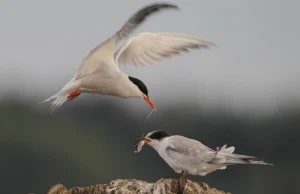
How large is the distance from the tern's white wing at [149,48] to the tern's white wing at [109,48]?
0.51m

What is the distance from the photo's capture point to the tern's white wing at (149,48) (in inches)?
582

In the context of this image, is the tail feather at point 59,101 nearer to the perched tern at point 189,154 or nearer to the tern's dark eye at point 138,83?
the tern's dark eye at point 138,83

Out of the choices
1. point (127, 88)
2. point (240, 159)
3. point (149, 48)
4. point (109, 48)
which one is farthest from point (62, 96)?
point (240, 159)

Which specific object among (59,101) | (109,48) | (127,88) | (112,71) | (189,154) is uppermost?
(109,48)

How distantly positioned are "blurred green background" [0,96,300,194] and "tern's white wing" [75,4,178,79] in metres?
29.0

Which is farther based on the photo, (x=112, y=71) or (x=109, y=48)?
(x=112, y=71)

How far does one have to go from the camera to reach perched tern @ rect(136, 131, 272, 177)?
12.8 meters

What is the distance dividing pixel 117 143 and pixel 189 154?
44106mm

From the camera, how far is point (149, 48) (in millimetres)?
15156

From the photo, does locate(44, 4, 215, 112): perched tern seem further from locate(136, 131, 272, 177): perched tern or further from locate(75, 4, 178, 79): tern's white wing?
locate(136, 131, 272, 177): perched tern

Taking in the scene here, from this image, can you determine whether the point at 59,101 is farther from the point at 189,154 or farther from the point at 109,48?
the point at 189,154

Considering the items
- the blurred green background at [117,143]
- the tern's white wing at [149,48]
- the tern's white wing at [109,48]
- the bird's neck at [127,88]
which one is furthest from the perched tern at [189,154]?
the blurred green background at [117,143]

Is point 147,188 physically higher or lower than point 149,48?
lower

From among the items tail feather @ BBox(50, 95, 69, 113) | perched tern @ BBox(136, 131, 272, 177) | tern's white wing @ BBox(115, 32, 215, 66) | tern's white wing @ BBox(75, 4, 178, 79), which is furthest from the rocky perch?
tern's white wing @ BBox(115, 32, 215, 66)
